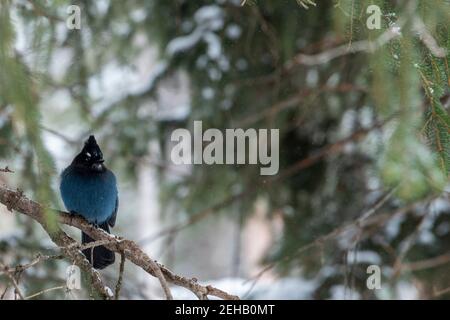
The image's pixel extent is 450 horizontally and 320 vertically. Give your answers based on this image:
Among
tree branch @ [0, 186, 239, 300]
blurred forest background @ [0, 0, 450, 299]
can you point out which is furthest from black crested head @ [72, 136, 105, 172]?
blurred forest background @ [0, 0, 450, 299]

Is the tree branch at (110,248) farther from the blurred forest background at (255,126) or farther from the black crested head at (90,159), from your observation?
the blurred forest background at (255,126)

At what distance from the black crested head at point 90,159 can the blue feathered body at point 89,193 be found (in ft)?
0.11

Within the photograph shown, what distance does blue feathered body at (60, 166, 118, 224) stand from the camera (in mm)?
3275

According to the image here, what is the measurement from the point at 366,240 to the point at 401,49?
10.4ft

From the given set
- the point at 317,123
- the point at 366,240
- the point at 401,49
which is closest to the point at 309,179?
the point at 317,123

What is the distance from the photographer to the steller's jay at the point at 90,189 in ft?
10.6

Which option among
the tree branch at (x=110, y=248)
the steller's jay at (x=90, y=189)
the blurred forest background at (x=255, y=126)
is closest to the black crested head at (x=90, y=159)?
the steller's jay at (x=90, y=189)

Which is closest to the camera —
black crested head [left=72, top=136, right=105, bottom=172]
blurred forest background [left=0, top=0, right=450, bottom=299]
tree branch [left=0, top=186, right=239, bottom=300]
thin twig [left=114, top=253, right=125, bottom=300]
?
thin twig [left=114, top=253, right=125, bottom=300]

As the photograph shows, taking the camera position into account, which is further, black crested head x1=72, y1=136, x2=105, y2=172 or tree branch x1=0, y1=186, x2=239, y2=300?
black crested head x1=72, y1=136, x2=105, y2=172

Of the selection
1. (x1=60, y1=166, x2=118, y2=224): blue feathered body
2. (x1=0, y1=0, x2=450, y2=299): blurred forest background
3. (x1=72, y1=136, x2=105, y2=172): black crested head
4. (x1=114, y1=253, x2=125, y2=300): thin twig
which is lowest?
(x1=114, y1=253, x2=125, y2=300): thin twig

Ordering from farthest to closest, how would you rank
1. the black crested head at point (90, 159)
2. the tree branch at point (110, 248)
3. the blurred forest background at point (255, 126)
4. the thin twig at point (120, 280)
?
the blurred forest background at point (255, 126) < the black crested head at point (90, 159) < the tree branch at point (110, 248) < the thin twig at point (120, 280)

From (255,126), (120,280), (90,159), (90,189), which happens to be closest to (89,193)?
(90,189)

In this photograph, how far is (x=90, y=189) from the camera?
3.29m

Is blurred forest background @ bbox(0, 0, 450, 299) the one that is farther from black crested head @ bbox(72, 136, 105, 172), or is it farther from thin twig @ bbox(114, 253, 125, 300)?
thin twig @ bbox(114, 253, 125, 300)
